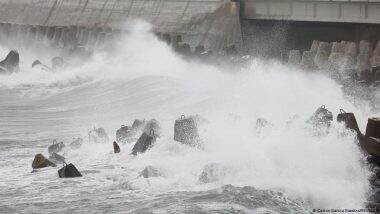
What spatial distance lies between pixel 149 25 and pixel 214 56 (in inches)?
218

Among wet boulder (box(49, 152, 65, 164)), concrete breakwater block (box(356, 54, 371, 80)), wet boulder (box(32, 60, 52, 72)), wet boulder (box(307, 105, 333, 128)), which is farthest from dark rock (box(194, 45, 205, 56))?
wet boulder (box(307, 105, 333, 128))

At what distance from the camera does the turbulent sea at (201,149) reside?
434 inches

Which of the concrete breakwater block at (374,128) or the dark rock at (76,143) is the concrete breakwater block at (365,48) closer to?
the concrete breakwater block at (374,128)

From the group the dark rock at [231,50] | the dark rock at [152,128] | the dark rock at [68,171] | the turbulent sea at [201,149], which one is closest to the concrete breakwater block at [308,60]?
the turbulent sea at [201,149]

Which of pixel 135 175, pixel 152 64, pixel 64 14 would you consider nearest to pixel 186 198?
pixel 135 175

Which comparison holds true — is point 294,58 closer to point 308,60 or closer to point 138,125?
point 308,60

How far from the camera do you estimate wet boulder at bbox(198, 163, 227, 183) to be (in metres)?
12.0

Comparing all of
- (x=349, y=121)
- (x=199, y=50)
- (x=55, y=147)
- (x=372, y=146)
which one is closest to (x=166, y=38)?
(x=199, y=50)

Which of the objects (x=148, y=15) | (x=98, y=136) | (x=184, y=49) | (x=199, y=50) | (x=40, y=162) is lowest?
(x=40, y=162)

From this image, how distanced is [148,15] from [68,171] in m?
18.7

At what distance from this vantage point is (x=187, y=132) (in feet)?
46.9

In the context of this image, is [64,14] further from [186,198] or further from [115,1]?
[186,198]

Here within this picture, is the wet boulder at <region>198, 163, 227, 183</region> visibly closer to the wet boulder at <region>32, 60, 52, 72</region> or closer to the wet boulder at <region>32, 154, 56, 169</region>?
the wet boulder at <region>32, 154, 56, 169</region>

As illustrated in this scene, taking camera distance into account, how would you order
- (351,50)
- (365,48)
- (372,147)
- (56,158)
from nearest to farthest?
(372,147) → (56,158) → (365,48) → (351,50)
